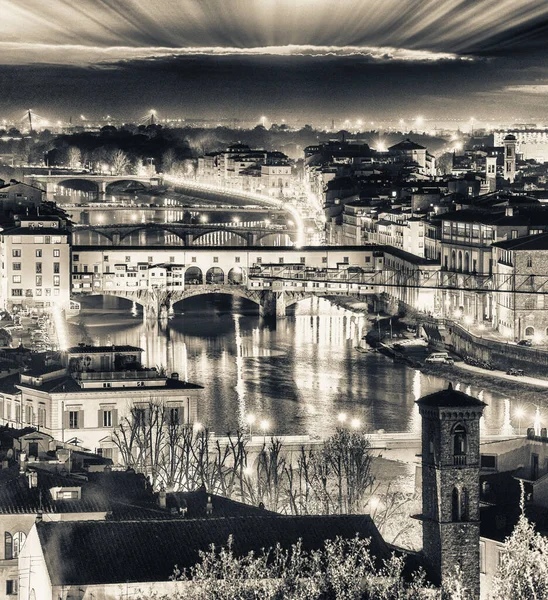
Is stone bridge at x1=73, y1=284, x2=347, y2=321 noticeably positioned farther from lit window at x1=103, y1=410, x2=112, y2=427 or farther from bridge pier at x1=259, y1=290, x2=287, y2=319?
lit window at x1=103, y1=410, x2=112, y2=427

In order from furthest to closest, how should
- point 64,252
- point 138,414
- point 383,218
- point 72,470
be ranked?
point 383,218 < point 64,252 < point 138,414 < point 72,470

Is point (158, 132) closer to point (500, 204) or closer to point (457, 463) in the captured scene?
point (500, 204)

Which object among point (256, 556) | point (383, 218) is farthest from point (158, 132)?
point (256, 556)

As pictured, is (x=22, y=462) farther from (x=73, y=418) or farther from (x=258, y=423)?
(x=258, y=423)

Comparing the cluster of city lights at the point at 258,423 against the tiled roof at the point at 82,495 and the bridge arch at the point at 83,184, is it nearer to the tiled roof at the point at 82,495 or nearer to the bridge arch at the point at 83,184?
the tiled roof at the point at 82,495

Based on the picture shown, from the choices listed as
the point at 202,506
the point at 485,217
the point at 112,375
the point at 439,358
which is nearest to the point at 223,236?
the point at 485,217

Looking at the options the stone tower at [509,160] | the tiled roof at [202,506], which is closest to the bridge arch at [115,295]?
the stone tower at [509,160]

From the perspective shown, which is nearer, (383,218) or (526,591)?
(526,591)

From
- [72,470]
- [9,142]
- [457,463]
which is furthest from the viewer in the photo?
[9,142]
